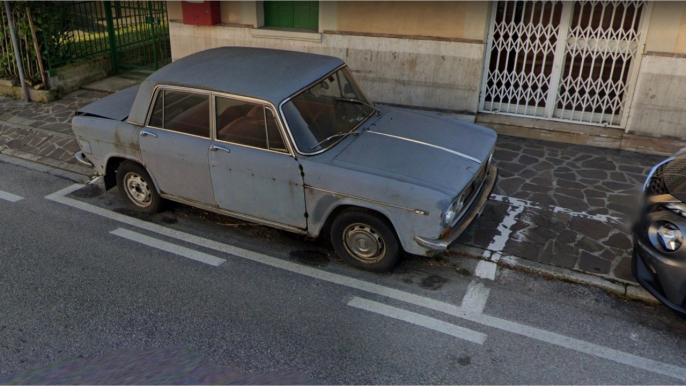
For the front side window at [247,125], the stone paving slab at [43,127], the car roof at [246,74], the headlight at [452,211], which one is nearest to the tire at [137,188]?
the car roof at [246,74]

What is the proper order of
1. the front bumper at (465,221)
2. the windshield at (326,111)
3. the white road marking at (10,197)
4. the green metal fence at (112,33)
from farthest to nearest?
the green metal fence at (112,33), the white road marking at (10,197), the windshield at (326,111), the front bumper at (465,221)

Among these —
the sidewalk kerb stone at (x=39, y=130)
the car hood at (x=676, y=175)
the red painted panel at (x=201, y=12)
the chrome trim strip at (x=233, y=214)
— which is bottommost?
the sidewalk kerb stone at (x=39, y=130)

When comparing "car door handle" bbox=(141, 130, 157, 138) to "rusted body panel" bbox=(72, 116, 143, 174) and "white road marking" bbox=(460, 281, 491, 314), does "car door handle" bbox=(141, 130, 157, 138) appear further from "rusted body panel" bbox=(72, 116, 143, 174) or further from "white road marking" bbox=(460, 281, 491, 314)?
"white road marking" bbox=(460, 281, 491, 314)

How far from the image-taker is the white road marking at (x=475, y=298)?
5083mm

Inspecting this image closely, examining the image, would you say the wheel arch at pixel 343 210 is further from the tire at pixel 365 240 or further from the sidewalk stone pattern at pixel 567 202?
the sidewalk stone pattern at pixel 567 202

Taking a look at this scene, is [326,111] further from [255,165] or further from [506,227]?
[506,227]

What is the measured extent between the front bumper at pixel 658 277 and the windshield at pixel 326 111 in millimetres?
2813

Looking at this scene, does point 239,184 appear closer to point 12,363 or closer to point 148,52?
point 12,363

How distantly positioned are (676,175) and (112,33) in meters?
10.1

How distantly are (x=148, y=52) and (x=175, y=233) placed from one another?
672 centimetres

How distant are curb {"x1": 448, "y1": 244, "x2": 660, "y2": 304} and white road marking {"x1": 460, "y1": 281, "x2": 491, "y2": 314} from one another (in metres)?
0.46

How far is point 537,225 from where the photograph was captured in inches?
249

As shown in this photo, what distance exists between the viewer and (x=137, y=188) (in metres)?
6.59

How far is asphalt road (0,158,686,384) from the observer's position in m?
4.43
